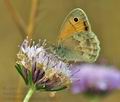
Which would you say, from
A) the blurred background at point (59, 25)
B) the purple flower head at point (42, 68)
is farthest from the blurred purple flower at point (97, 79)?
the purple flower head at point (42, 68)

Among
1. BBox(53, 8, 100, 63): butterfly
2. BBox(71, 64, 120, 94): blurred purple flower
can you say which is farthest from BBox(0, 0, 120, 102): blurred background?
BBox(53, 8, 100, 63): butterfly

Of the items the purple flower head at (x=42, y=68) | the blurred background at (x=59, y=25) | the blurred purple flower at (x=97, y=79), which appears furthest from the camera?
the blurred background at (x=59, y=25)

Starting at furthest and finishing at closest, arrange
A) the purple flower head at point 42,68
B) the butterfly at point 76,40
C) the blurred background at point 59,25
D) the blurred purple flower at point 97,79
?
the blurred background at point 59,25 → the blurred purple flower at point 97,79 → the butterfly at point 76,40 → the purple flower head at point 42,68

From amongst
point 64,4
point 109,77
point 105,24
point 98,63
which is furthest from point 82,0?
point 109,77

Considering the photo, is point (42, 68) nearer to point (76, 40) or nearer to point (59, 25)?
point (76, 40)

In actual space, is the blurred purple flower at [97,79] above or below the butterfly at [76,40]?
below

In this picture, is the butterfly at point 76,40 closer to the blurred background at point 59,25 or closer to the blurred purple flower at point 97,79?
the blurred purple flower at point 97,79

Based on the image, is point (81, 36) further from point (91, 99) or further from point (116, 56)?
point (116, 56)
